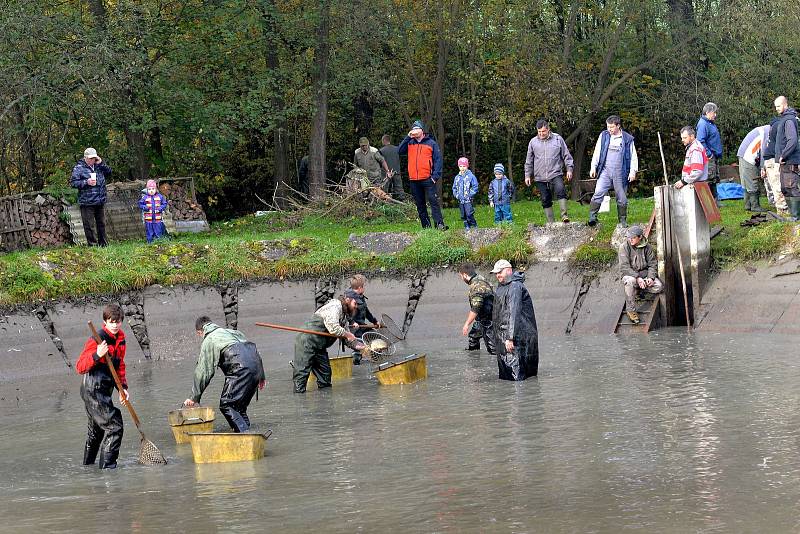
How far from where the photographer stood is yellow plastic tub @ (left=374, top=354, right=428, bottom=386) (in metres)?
16.5

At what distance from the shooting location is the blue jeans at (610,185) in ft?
69.2

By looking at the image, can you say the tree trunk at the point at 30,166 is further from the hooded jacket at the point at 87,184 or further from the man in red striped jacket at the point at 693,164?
the man in red striped jacket at the point at 693,164

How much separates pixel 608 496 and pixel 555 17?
26.3 m

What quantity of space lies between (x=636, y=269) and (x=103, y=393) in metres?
9.87

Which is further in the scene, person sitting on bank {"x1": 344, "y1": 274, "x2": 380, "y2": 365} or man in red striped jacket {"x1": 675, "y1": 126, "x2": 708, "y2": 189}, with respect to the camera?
man in red striped jacket {"x1": 675, "y1": 126, "x2": 708, "y2": 189}

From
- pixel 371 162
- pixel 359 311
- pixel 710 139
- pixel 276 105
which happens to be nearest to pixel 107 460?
pixel 359 311

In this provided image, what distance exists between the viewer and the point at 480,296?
59.4ft

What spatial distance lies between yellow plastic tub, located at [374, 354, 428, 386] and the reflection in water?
26 cm

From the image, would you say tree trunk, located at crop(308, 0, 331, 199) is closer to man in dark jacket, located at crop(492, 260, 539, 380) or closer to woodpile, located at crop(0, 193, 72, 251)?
woodpile, located at crop(0, 193, 72, 251)

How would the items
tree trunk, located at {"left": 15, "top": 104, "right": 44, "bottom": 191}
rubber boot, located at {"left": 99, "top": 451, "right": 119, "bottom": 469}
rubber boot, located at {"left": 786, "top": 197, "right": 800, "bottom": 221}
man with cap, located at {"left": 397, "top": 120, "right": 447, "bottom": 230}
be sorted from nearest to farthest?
rubber boot, located at {"left": 99, "top": 451, "right": 119, "bottom": 469} → rubber boot, located at {"left": 786, "top": 197, "right": 800, "bottom": 221} → man with cap, located at {"left": 397, "top": 120, "right": 447, "bottom": 230} → tree trunk, located at {"left": 15, "top": 104, "right": 44, "bottom": 191}

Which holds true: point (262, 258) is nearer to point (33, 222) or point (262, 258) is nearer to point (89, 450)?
point (33, 222)

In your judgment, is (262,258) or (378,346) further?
(262,258)

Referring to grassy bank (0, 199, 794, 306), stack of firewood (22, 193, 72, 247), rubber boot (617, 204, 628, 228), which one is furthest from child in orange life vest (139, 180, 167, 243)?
rubber boot (617, 204, 628, 228)

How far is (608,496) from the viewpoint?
33.3 feet
